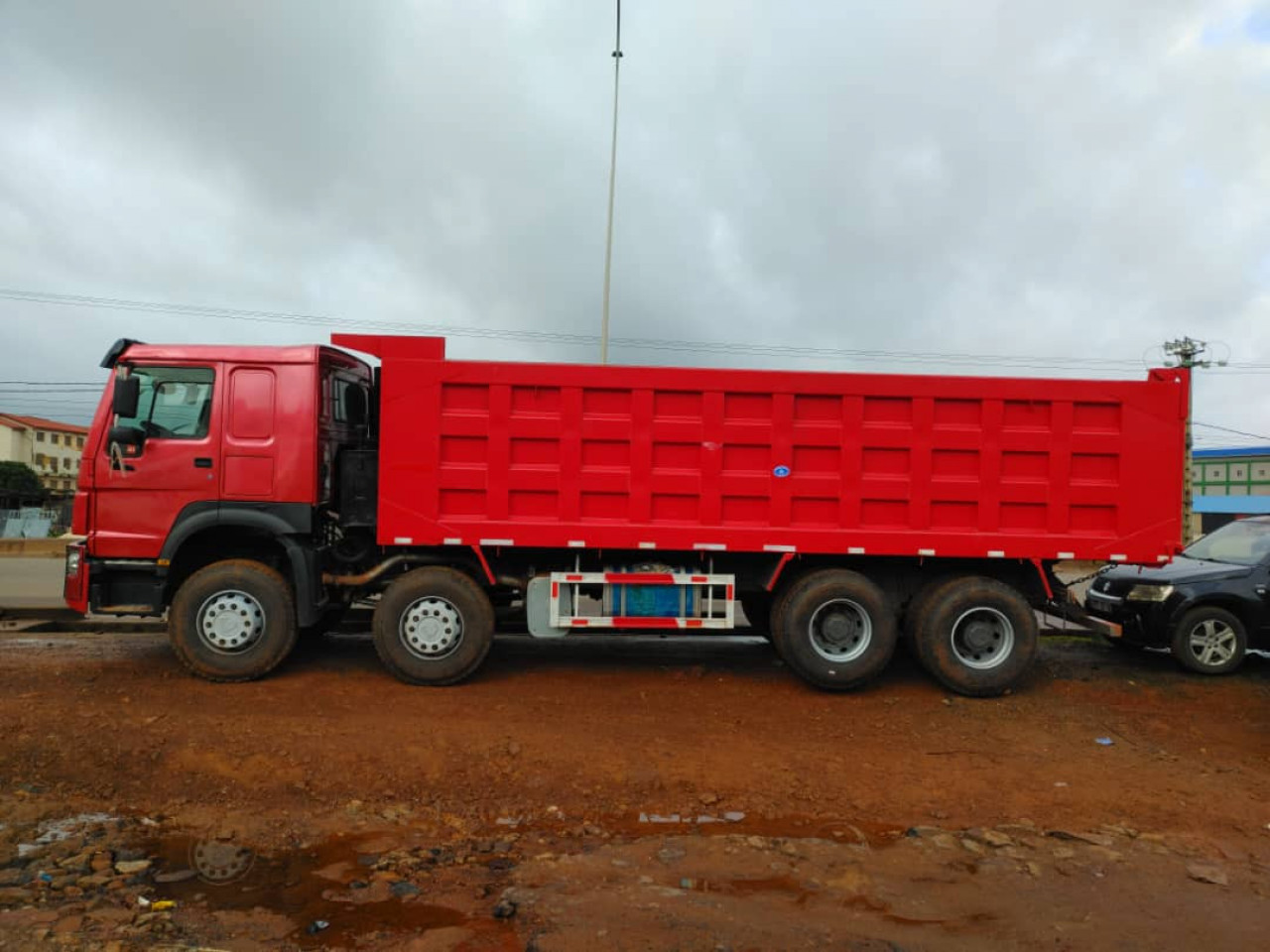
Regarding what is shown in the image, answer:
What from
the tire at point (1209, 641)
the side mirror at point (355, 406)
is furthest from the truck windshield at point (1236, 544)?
the side mirror at point (355, 406)

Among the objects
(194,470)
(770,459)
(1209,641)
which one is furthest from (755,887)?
(1209,641)

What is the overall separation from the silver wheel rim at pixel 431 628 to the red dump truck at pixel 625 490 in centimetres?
2

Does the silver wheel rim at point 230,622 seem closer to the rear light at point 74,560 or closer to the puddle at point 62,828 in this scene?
the rear light at point 74,560

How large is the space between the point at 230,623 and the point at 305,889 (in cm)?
328

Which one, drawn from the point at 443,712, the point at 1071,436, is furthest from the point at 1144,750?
the point at 443,712

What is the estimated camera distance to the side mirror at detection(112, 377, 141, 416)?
5.83m

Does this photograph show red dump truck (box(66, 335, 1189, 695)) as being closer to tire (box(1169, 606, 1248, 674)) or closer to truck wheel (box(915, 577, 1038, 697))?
truck wheel (box(915, 577, 1038, 697))

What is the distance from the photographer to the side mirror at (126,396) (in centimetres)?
583

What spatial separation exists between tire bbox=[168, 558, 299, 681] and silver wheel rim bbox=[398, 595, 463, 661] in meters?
0.97

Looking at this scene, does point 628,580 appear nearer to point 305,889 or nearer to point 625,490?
point 625,490

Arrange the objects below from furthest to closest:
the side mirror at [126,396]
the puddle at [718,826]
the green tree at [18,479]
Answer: the green tree at [18,479] < the side mirror at [126,396] < the puddle at [718,826]

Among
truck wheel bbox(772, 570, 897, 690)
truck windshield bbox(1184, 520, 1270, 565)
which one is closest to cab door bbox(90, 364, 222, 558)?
truck wheel bbox(772, 570, 897, 690)

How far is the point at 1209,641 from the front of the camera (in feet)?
22.7

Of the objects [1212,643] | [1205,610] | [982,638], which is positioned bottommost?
[1212,643]
